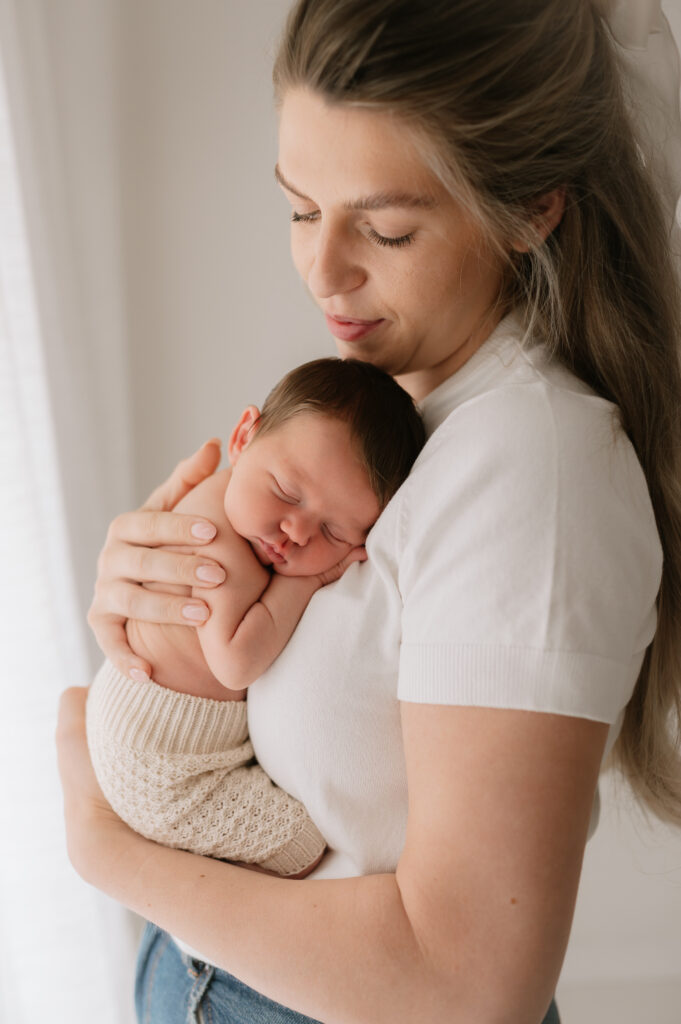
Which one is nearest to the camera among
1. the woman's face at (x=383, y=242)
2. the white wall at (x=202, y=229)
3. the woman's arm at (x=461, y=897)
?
the woman's arm at (x=461, y=897)

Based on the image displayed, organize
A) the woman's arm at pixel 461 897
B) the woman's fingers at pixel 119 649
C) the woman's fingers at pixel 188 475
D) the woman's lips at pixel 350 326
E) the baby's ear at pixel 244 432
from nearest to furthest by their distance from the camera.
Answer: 1. the woman's arm at pixel 461 897
2. the woman's lips at pixel 350 326
3. the woman's fingers at pixel 119 649
4. the baby's ear at pixel 244 432
5. the woman's fingers at pixel 188 475

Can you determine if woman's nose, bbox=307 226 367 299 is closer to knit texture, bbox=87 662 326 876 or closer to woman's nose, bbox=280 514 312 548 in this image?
woman's nose, bbox=280 514 312 548

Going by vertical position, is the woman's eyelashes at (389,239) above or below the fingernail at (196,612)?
above

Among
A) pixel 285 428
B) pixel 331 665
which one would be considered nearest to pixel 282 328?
pixel 285 428

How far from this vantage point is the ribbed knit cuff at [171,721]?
1.13 meters

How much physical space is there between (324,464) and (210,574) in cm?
21

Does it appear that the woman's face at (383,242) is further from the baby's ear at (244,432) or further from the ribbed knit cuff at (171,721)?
the ribbed knit cuff at (171,721)

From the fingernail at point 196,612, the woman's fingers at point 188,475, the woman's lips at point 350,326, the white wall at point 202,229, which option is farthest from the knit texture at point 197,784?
A: the white wall at point 202,229

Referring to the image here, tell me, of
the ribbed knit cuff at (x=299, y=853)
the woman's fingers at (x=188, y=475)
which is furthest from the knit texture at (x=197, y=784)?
the woman's fingers at (x=188, y=475)

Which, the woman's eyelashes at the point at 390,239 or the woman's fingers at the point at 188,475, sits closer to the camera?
the woman's eyelashes at the point at 390,239

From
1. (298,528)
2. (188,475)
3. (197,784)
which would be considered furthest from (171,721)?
(188,475)

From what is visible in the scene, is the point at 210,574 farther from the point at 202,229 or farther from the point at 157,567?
the point at 202,229

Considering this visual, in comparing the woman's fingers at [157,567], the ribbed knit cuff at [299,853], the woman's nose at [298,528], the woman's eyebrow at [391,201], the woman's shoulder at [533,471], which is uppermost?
the woman's eyebrow at [391,201]

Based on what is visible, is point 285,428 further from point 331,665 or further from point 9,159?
point 9,159
